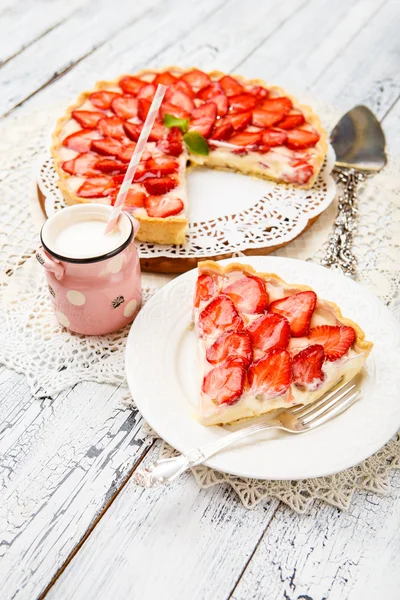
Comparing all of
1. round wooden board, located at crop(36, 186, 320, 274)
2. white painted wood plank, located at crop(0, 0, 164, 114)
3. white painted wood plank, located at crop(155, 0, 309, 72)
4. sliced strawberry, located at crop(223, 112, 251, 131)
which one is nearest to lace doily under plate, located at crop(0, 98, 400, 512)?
round wooden board, located at crop(36, 186, 320, 274)

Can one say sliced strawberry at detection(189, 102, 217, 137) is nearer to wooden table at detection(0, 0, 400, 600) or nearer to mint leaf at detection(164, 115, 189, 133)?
mint leaf at detection(164, 115, 189, 133)

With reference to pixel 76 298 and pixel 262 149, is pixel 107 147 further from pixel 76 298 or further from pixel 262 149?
pixel 76 298

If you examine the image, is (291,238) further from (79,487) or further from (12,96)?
(12,96)

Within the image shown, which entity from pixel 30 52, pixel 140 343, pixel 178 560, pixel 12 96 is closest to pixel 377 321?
pixel 140 343

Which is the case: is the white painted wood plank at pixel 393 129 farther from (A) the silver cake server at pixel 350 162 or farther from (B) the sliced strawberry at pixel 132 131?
(B) the sliced strawberry at pixel 132 131

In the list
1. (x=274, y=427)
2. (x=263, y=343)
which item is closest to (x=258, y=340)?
(x=263, y=343)

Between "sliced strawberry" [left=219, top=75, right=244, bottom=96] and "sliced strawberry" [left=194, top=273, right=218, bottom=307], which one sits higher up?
"sliced strawberry" [left=219, top=75, right=244, bottom=96]

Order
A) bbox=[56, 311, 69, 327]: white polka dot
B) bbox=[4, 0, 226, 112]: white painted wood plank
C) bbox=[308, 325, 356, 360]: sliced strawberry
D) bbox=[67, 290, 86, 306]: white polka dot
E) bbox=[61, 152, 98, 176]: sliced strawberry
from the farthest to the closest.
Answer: bbox=[4, 0, 226, 112]: white painted wood plank, bbox=[61, 152, 98, 176]: sliced strawberry, bbox=[56, 311, 69, 327]: white polka dot, bbox=[67, 290, 86, 306]: white polka dot, bbox=[308, 325, 356, 360]: sliced strawberry

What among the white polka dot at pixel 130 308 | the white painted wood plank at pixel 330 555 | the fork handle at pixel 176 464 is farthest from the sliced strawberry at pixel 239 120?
the white painted wood plank at pixel 330 555
